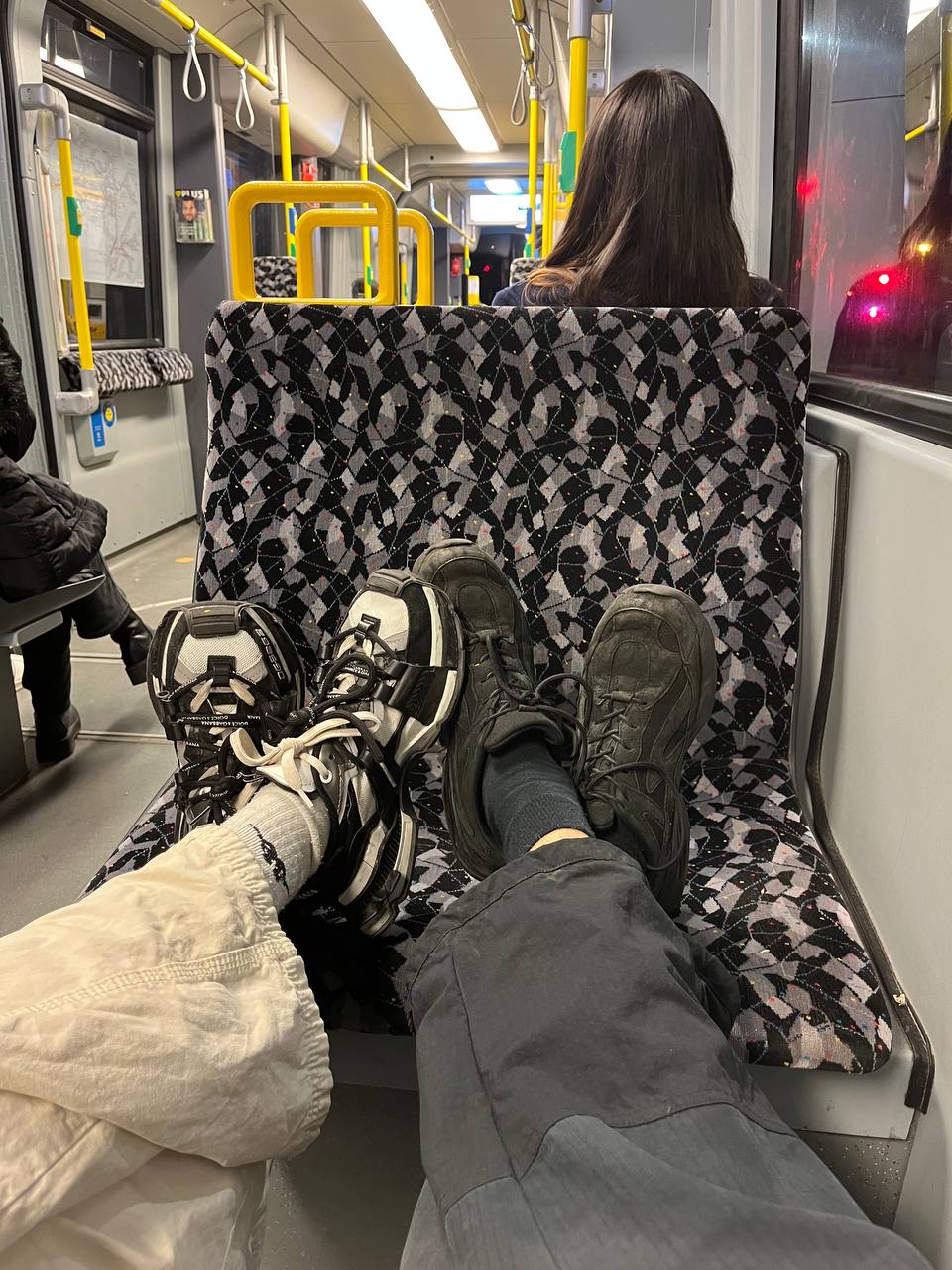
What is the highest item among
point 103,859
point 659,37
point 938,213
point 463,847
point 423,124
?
point 423,124

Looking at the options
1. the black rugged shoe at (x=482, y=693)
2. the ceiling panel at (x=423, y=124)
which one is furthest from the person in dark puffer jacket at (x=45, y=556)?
the ceiling panel at (x=423, y=124)

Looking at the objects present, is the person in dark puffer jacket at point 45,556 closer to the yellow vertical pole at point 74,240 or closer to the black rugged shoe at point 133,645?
the black rugged shoe at point 133,645

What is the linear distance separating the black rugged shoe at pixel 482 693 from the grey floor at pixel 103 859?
291mm

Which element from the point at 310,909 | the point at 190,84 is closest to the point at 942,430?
the point at 310,909

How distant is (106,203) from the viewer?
4527 millimetres

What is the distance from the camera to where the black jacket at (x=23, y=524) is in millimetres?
1844

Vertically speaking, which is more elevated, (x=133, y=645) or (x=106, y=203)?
(x=106, y=203)

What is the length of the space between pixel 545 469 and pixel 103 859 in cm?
114

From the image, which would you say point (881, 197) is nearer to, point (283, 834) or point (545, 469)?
point (545, 469)

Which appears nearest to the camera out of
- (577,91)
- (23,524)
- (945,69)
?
(945,69)

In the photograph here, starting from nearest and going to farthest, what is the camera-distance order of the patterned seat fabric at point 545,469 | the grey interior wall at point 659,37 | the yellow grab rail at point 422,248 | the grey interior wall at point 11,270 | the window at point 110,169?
the patterned seat fabric at point 545,469
the yellow grab rail at point 422,248
the grey interior wall at point 659,37
the grey interior wall at point 11,270
the window at point 110,169

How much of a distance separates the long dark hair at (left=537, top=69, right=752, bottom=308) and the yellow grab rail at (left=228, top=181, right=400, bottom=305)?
11.0 inches

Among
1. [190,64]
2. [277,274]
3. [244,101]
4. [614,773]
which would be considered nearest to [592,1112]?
[614,773]

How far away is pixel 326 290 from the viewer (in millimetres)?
8117
